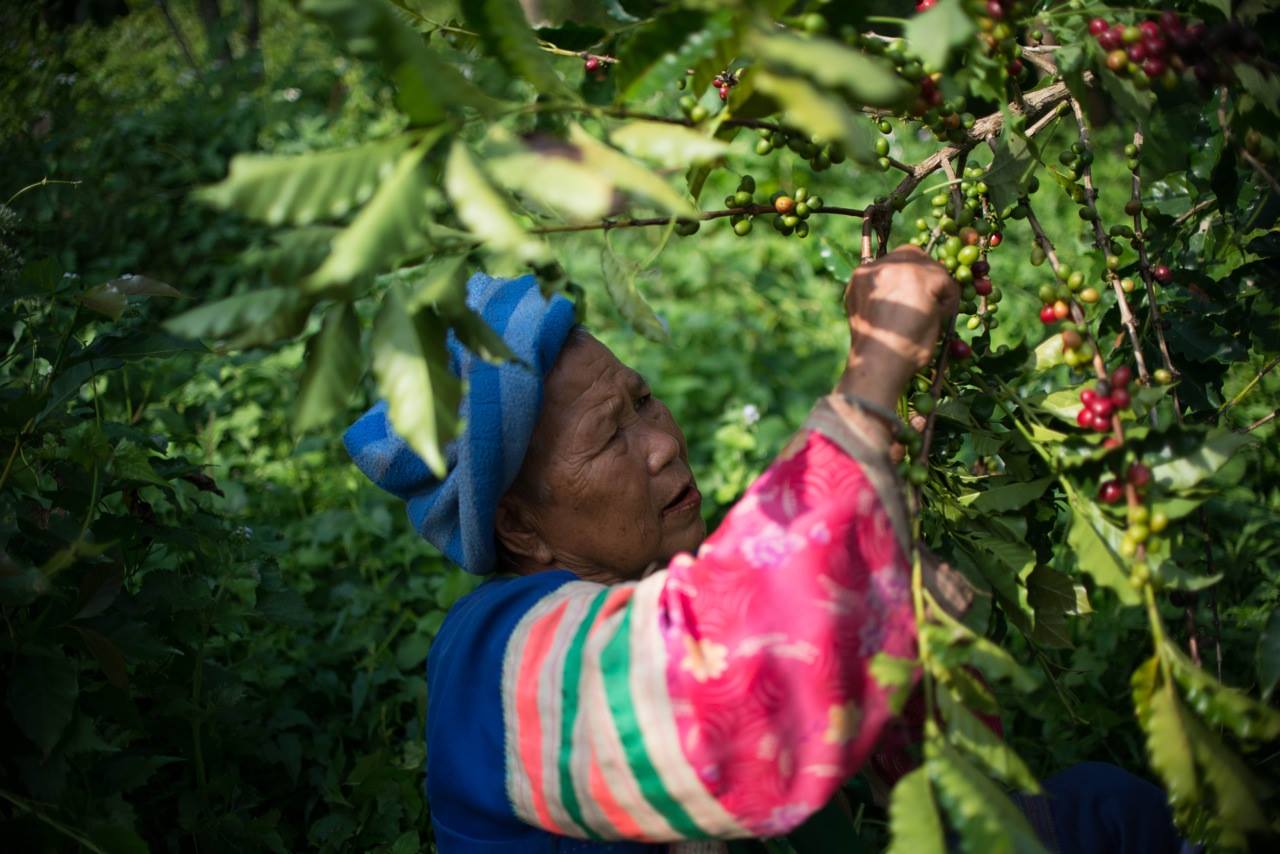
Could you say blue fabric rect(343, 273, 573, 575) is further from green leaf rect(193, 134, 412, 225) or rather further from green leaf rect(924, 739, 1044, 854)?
green leaf rect(924, 739, 1044, 854)

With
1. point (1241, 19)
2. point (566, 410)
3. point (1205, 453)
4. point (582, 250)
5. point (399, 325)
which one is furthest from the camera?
point (582, 250)

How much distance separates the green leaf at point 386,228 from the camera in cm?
96

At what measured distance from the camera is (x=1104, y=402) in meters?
1.34

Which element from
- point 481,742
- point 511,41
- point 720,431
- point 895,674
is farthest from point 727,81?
point 720,431

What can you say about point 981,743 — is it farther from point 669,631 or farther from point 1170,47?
point 1170,47

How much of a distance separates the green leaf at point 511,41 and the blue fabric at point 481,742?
0.77 metres

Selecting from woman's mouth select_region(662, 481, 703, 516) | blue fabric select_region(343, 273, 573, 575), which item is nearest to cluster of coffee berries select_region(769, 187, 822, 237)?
blue fabric select_region(343, 273, 573, 575)

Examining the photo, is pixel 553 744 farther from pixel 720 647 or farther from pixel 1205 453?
pixel 1205 453

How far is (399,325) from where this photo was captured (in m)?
1.13

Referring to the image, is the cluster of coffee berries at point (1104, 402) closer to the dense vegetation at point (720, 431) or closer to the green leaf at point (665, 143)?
the dense vegetation at point (720, 431)

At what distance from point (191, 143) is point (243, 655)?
4226mm

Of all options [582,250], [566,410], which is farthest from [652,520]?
[582,250]

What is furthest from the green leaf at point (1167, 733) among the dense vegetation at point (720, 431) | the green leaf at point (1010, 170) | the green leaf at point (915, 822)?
the green leaf at point (1010, 170)

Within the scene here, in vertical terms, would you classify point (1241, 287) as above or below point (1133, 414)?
below
